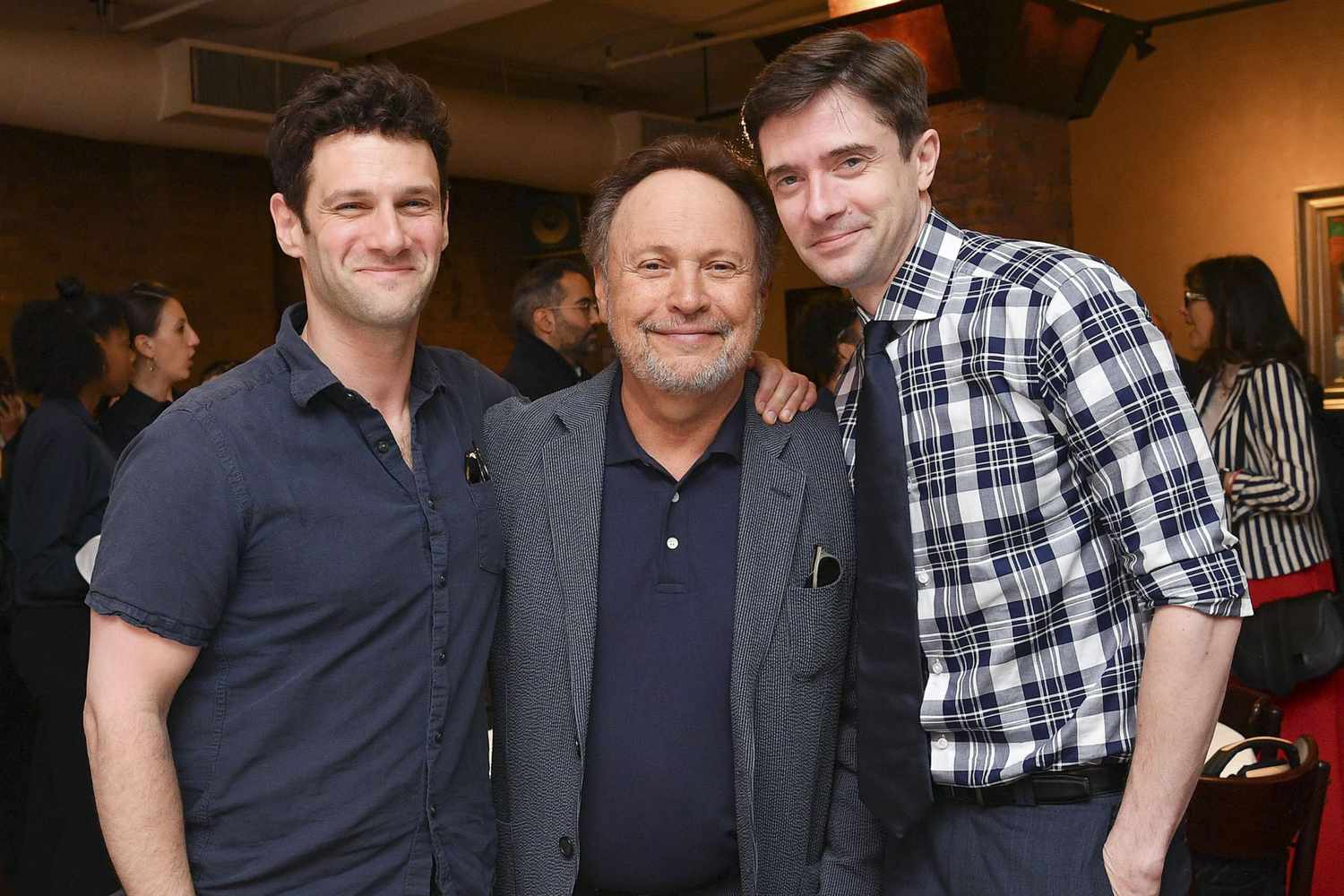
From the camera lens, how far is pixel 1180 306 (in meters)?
7.57

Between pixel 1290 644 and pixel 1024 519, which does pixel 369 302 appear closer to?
pixel 1024 519

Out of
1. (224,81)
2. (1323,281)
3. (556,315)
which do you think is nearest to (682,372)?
(556,315)

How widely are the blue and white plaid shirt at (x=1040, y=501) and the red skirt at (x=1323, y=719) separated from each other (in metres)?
2.42

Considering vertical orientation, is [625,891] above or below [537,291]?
below

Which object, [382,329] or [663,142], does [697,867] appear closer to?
[382,329]

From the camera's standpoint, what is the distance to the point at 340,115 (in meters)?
1.69

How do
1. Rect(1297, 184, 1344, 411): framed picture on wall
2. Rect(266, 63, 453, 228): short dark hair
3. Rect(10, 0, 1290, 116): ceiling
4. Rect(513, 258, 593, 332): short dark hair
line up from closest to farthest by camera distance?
Rect(266, 63, 453, 228): short dark hair < Rect(513, 258, 593, 332): short dark hair < Rect(1297, 184, 1344, 411): framed picture on wall < Rect(10, 0, 1290, 116): ceiling

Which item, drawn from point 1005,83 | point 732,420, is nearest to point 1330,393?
point 1005,83

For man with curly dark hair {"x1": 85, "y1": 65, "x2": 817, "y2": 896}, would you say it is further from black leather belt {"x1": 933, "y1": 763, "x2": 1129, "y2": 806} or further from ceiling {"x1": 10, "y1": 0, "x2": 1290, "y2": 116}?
ceiling {"x1": 10, "y1": 0, "x2": 1290, "y2": 116}

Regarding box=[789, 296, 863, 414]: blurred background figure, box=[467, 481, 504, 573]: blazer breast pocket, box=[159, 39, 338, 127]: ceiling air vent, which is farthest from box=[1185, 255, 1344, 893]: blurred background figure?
box=[159, 39, 338, 127]: ceiling air vent

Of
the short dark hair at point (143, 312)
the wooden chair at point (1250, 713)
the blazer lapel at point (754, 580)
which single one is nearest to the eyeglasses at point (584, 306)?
the short dark hair at point (143, 312)

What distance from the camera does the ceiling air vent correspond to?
6.55 metres

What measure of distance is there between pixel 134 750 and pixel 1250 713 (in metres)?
2.67

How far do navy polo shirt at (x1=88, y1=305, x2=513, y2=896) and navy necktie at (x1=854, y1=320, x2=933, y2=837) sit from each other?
0.58 meters
